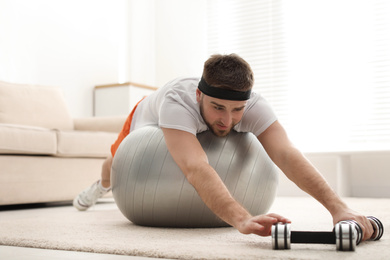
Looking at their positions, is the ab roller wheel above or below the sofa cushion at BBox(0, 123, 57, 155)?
below

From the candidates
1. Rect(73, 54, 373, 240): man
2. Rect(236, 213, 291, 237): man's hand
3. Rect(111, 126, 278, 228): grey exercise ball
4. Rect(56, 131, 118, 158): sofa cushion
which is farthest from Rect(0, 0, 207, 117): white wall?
Rect(236, 213, 291, 237): man's hand

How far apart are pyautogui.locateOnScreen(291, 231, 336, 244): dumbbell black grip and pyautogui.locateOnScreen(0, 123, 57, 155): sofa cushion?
2297 mm

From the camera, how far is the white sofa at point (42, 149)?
3.25 meters

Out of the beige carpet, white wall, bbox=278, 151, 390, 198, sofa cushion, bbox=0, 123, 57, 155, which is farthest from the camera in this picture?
white wall, bbox=278, 151, 390, 198

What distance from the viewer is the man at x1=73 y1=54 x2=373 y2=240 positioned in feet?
5.45

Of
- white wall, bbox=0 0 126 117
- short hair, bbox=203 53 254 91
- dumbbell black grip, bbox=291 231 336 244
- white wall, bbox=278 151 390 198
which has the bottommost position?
white wall, bbox=278 151 390 198

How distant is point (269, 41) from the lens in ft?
18.4

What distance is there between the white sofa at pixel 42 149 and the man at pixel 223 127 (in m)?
1.54

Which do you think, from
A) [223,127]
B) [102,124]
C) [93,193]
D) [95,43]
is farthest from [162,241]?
[95,43]

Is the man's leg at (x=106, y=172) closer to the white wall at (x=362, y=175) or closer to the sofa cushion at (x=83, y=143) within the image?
the sofa cushion at (x=83, y=143)

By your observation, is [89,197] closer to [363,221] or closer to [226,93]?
[226,93]

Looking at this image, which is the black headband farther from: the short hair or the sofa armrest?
the sofa armrest

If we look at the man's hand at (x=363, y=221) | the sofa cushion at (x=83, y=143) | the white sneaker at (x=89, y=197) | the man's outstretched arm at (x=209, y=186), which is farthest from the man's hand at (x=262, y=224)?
the sofa cushion at (x=83, y=143)

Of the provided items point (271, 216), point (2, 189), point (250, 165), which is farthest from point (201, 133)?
point (2, 189)
